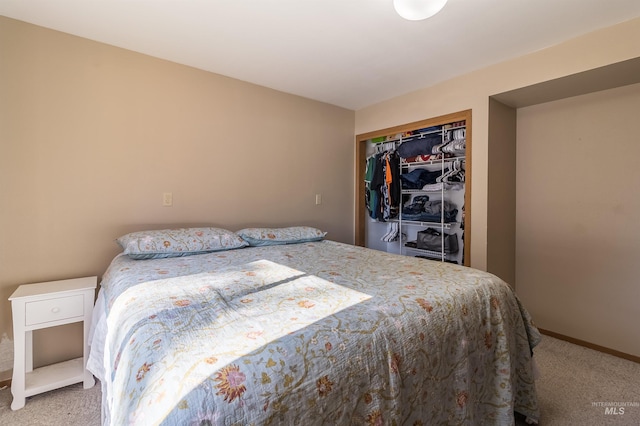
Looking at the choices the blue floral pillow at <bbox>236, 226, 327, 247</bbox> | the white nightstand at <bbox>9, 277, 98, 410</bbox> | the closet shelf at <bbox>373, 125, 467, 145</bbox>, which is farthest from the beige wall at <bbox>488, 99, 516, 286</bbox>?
the white nightstand at <bbox>9, 277, 98, 410</bbox>

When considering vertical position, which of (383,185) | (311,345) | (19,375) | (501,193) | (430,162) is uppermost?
(430,162)

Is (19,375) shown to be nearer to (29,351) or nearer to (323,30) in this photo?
(29,351)

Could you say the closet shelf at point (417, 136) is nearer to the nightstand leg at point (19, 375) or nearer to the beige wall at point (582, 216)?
the beige wall at point (582, 216)

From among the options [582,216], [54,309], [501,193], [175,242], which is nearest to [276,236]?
[175,242]

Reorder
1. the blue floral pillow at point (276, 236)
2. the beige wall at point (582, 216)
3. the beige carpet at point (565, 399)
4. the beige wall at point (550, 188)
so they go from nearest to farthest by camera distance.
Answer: the beige carpet at point (565, 399), the beige wall at point (550, 188), the beige wall at point (582, 216), the blue floral pillow at point (276, 236)

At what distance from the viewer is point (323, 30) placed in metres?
1.94

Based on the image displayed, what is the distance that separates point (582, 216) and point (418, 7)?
2.27 metres

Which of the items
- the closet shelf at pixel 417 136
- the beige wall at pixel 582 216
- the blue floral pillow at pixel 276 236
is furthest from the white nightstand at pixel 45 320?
the beige wall at pixel 582 216

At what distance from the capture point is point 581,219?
248 cm

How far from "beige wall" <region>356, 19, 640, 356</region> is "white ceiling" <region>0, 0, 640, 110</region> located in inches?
4.1

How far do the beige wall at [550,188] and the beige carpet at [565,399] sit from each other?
1.13 feet

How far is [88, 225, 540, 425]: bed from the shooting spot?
71 cm

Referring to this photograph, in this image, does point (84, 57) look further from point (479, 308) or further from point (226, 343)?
point (479, 308)

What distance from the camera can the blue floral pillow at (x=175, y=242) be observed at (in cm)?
190
